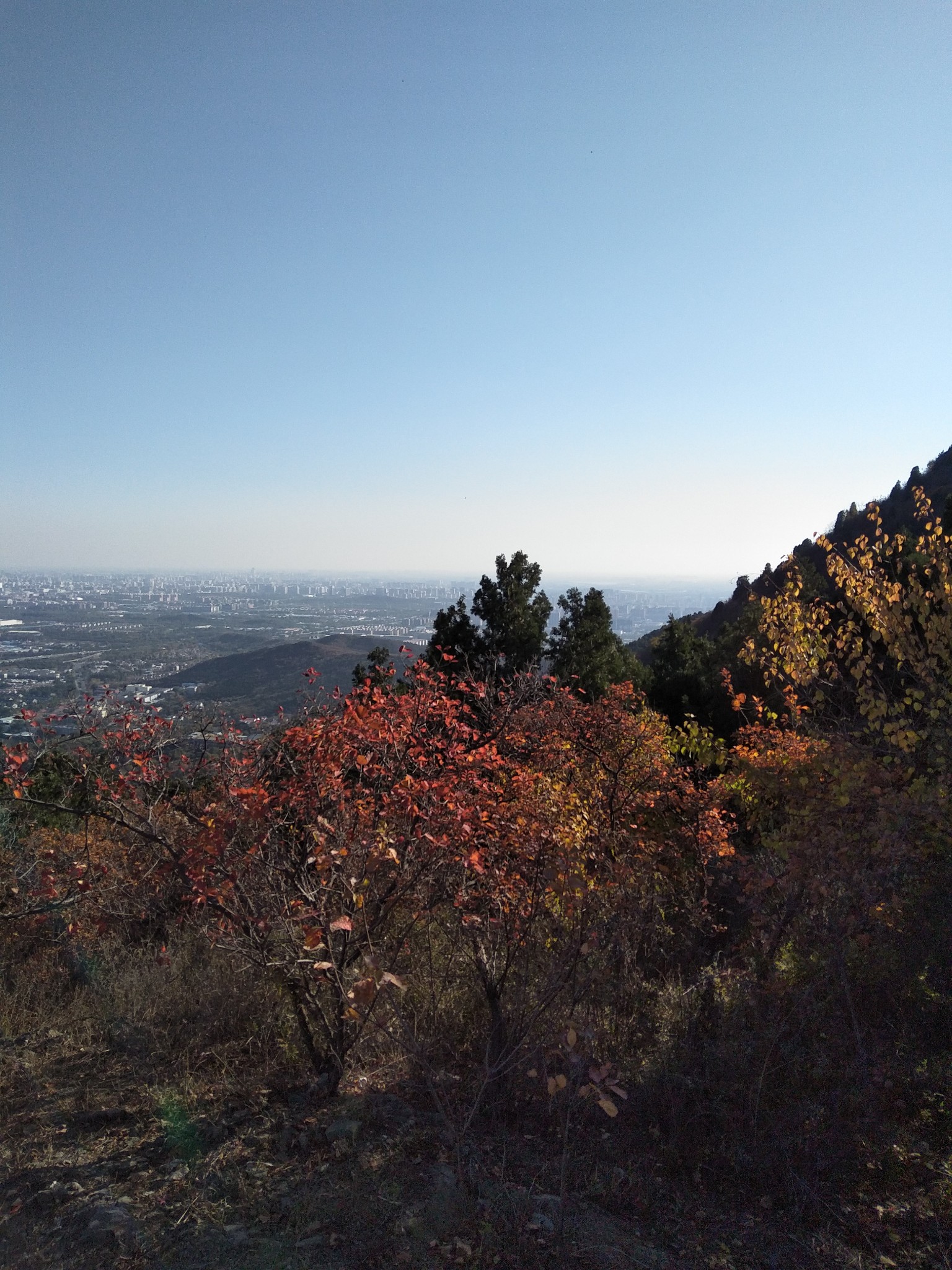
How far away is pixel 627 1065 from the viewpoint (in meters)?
5.01

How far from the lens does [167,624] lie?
8262 centimetres

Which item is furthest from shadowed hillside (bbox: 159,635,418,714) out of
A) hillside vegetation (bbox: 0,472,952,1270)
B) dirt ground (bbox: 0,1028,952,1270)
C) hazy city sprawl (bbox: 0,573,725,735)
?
dirt ground (bbox: 0,1028,952,1270)

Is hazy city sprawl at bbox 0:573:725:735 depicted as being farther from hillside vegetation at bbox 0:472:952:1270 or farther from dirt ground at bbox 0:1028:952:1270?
dirt ground at bbox 0:1028:952:1270

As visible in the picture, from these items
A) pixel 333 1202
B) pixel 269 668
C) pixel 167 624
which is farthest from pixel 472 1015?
pixel 167 624

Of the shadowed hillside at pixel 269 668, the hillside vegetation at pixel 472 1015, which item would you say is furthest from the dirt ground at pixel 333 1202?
the shadowed hillside at pixel 269 668

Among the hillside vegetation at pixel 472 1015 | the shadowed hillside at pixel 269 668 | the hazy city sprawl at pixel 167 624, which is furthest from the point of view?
the shadowed hillside at pixel 269 668

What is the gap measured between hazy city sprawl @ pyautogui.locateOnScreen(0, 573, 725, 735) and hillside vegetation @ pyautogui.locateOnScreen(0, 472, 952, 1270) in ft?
7.71

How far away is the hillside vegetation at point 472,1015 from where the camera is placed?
3725 mm

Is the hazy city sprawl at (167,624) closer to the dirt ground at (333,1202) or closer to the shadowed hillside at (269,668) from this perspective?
the shadowed hillside at (269,668)

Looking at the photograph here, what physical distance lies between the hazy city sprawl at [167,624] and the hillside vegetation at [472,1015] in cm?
235

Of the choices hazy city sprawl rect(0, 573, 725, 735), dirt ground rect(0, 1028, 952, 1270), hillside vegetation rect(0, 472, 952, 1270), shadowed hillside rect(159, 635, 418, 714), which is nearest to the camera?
dirt ground rect(0, 1028, 952, 1270)

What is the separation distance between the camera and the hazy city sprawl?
30.6 meters

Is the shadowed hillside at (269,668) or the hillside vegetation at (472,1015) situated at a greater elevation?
the hillside vegetation at (472,1015)

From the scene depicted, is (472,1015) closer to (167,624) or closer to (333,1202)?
(333,1202)
